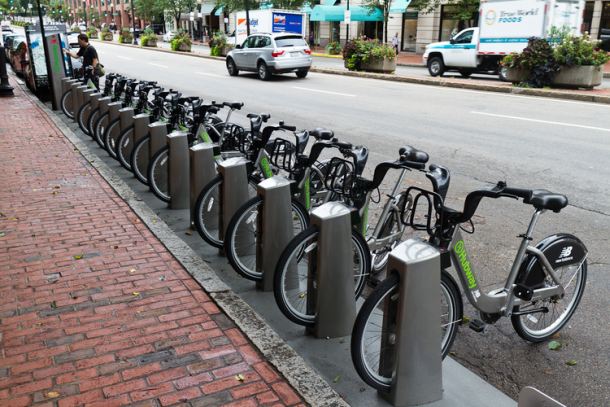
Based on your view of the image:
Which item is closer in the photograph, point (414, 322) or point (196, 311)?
point (414, 322)

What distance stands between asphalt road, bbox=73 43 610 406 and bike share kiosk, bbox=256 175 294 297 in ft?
4.75

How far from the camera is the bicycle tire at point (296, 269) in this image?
371cm

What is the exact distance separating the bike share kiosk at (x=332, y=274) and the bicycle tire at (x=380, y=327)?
385 millimetres

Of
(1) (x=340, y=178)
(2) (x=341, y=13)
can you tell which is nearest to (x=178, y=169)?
(1) (x=340, y=178)

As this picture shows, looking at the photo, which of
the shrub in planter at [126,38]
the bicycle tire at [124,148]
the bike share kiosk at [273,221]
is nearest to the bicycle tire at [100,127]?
the bicycle tire at [124,148]

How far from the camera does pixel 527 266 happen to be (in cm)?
361

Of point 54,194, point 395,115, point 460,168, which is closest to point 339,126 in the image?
point 395,115

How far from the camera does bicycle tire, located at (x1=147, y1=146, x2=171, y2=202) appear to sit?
661cm

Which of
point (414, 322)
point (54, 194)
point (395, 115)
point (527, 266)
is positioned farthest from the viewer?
point (395, 115)

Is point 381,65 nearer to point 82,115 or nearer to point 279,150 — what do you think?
point 82,115

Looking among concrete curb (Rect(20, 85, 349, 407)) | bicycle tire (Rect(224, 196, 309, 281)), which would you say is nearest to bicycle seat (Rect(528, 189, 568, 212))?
concrete curb (Rect(20, 85, 349, 407))

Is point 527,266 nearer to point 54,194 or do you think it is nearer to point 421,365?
point 421,365

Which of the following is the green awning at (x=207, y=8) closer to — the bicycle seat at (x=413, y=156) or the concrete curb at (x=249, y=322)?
the concrete curb at (x=249, y=322)

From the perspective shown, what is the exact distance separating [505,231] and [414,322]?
336cm
